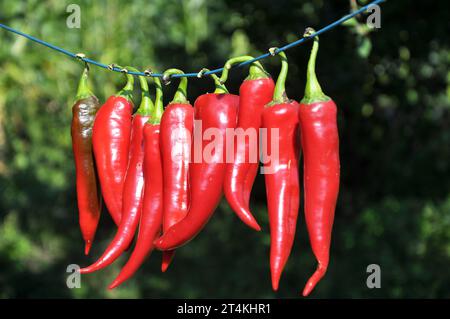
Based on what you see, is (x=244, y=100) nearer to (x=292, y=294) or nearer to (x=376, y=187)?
(x=292, y=294)

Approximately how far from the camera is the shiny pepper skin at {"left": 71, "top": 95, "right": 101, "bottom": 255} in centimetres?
189

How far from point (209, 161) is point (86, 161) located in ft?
1.37

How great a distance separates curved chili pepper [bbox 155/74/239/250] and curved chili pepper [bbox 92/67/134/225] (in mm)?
229

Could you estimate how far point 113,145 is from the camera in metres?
1.84

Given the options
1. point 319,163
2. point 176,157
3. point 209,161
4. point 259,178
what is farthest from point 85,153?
point 259,178

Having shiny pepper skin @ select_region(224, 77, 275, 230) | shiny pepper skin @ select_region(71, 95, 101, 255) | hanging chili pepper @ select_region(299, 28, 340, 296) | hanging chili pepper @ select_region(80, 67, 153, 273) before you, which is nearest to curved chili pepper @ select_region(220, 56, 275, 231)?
shiny pepper skin @ select_region(224, 77, 275, 230)

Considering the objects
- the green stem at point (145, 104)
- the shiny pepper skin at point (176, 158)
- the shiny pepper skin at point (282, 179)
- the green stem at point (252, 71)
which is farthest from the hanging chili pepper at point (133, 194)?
the shiny pepper skin at point (282, 179)

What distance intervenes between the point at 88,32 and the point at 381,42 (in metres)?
3.10

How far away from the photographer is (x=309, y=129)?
1.60 metres

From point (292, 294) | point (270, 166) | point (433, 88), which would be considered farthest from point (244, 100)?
point (433, 88)

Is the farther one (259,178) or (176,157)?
(259,178)

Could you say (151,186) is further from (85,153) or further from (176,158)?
(85,153)

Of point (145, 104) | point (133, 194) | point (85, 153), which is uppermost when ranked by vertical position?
point (145, 104)

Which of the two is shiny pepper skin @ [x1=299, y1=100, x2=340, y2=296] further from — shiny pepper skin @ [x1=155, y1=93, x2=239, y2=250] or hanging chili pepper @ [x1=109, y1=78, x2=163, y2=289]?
hanging chili pepper @ [x1=109, y1=78, x2=163, y2=289]
